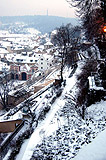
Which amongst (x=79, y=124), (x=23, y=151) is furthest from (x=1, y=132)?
(x=79, y=124)

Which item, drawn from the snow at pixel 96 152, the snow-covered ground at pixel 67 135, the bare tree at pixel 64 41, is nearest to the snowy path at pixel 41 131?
the snow-covered ground at pixel 67 135

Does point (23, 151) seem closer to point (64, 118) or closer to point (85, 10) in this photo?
point (64, 118)

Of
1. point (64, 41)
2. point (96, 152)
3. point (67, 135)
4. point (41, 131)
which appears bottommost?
point (41, 131)

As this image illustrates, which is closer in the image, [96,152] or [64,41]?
[96,152]

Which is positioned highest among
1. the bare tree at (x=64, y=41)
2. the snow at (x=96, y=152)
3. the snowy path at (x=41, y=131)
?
the bare tree at (x=64, y=41)

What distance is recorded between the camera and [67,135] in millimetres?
8562

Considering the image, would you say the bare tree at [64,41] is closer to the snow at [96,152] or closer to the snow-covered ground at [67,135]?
the snow-covered ground at [67,135]

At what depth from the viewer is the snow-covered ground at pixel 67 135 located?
7.36m

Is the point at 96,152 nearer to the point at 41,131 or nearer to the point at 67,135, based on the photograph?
the point at 67,135

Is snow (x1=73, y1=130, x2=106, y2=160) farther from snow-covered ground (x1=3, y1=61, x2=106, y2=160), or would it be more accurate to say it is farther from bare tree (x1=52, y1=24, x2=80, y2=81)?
bare tree (x1=52, y1=24, x2=80, y2=81)

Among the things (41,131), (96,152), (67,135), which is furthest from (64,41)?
(96,152)

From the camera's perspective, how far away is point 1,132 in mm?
13148

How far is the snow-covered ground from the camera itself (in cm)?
736

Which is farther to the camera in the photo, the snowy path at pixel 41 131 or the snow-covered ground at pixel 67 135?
the snowy path at pixel 41 131
